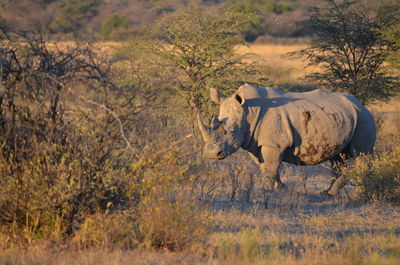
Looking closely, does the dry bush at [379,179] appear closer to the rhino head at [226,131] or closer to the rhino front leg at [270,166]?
the rhino front leg at [270,166]

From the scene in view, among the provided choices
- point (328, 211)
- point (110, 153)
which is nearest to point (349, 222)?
point (328, 211)

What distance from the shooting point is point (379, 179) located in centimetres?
878

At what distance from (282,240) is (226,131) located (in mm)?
3067

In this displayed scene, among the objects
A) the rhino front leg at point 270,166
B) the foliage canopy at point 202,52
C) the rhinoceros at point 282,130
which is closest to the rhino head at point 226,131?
the rhinoceros at point 282,130

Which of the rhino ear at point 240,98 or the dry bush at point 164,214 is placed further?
the rhino ear at point 240,98

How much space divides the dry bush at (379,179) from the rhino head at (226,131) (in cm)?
162

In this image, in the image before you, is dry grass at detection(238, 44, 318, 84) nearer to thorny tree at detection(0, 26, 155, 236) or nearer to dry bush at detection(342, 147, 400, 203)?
dry bush at detection(342, 147, 400, 203)

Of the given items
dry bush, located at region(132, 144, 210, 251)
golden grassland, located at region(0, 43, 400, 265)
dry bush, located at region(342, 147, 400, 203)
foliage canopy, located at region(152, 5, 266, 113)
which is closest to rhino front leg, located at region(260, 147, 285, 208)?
golden grassland, located at region(0, 43, 400, 265)

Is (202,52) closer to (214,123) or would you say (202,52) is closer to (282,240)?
(214,123)

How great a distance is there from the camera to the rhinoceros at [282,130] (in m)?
9.33

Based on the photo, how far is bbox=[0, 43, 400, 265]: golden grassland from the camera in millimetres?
5602

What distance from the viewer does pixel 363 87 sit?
1565cm

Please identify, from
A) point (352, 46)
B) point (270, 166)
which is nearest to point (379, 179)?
point (270, 166)

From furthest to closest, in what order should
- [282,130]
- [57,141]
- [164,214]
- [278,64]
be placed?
[278,64] < [282,130] < [57,141] < [164,214]
